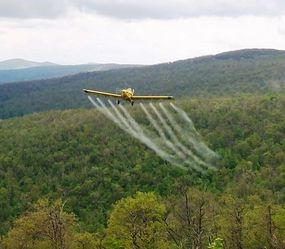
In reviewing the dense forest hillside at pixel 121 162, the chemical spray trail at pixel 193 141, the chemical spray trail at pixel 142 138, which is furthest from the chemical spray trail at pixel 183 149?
the chemical spray trail at pixel 142 138

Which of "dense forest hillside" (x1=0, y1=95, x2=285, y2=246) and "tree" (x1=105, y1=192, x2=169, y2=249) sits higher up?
"tree" (x1=105, y1=192, x2=169, y2=249)

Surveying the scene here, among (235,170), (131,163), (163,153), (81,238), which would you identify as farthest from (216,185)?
(81,238)

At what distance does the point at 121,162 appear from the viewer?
149000mm

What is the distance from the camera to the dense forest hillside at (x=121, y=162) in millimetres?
121688

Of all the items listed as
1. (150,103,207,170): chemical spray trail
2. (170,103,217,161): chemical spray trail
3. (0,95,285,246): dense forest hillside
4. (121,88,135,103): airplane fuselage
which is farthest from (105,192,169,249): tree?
(170,103,217,161): chemical spray trail

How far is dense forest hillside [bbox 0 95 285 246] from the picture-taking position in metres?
122

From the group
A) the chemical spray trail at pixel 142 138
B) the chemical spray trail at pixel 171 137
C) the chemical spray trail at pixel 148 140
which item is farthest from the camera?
the chemical spray trail at pixel 142 138

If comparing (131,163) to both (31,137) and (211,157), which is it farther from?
(31,137)

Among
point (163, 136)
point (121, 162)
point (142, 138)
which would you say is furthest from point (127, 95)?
point (142, 138)

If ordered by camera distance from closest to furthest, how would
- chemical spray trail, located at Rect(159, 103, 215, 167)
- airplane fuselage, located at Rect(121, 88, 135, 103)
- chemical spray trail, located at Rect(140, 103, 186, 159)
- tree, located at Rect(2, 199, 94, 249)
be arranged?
airplane fuselage, located at Rect(121, 88, 135, 103), tree, located at Rect(2, 199, 94, 249), chemical spray trail, located at Rect(140, 103, 186, 159), chemical spray trail, located at Rect(159, 103, 215, 167)

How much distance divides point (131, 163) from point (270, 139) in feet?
117

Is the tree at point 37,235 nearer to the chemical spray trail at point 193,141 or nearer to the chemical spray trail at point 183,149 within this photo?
the chemical spray trail at point 183,149

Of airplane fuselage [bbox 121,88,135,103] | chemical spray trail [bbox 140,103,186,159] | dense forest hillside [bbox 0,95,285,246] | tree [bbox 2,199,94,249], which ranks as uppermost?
airplane fuselage [bbox 121,88,135,103]

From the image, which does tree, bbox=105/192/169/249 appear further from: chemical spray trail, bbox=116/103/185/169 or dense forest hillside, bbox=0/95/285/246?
chemical spray trail, bbox=116/103/185/169
